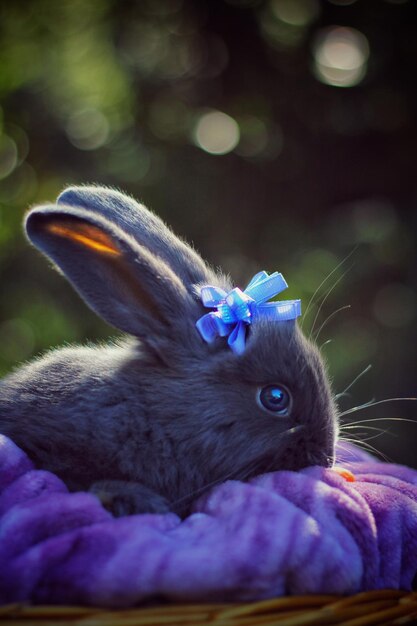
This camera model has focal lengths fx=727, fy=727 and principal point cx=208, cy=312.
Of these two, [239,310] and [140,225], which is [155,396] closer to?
[239,310]

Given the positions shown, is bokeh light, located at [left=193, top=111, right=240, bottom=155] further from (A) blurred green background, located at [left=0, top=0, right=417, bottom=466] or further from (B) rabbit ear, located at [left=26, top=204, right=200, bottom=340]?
(B) rabbit ear, located at [left=26, top=204, right=200, bottom=340]

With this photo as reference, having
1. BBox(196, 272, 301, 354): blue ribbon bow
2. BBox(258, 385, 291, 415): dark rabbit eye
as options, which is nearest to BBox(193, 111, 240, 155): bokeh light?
BBox(196, 272, 301, 354): blue ribbon bow

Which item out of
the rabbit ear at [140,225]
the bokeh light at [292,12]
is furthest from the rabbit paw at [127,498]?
the bokeh light at [292,12]

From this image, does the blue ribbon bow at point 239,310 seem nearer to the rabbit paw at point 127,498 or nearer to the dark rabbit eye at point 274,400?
the dark rabbit eye at point 274,400

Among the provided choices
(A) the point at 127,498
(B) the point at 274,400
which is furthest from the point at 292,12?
(A) the point at 127,498

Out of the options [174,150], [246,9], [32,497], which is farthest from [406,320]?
[32,497]

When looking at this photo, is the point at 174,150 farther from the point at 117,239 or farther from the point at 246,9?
the point at 117,239
